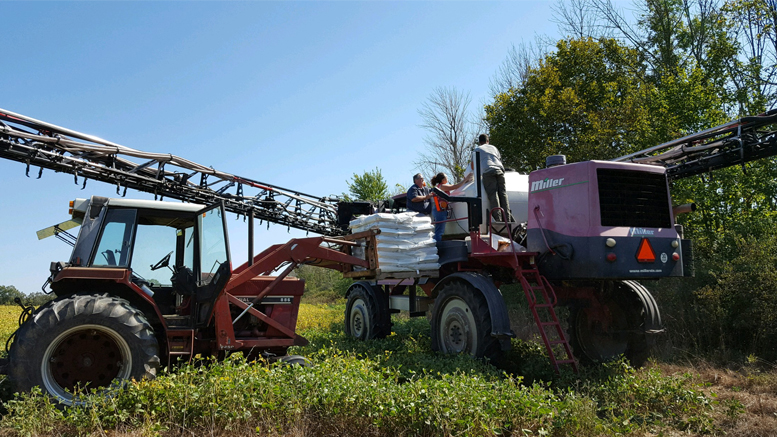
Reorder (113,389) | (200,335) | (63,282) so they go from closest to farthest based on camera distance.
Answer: (113,389) < (63,282) < (200,335)

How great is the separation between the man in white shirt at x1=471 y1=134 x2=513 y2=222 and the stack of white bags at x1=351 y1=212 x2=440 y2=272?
1146 mm

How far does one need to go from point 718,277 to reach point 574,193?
5503 millimetres

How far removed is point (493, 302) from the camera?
7.59m

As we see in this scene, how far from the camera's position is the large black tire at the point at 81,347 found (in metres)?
5.21

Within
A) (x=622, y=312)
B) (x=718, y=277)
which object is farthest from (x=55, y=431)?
(x=718, y=277)

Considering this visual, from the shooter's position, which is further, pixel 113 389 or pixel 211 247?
pixel 211 247

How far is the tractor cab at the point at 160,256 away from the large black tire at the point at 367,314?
16.9ft

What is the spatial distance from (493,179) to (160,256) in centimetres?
524

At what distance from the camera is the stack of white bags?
27.2 ft

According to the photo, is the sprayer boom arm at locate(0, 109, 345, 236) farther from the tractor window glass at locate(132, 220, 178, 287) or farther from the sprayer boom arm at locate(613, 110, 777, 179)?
the sprayer boom arm at locate(613, 110, 777, 179)

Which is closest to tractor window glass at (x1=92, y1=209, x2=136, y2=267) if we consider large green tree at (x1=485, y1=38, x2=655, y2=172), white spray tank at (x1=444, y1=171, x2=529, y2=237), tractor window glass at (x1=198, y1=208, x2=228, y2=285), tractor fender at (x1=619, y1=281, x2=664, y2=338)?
tractor window glass at (x1=198, y1=208, x2=228, y2=285)

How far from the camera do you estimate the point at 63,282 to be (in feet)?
19.4

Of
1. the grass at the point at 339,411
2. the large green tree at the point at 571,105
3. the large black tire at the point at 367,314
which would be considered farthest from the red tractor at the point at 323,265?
the large green tree at the point at 571,105

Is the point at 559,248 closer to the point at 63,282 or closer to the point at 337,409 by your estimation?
the point at 337,409
